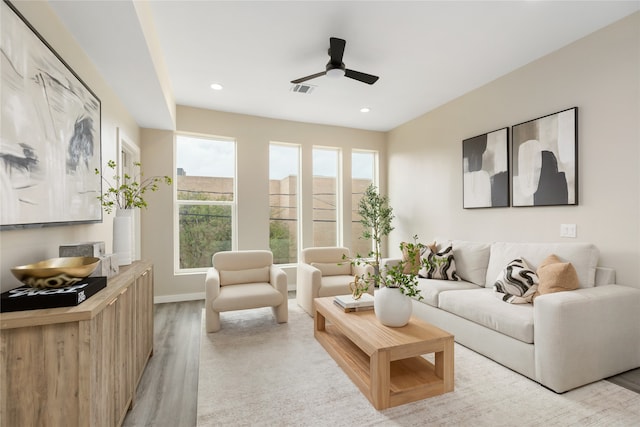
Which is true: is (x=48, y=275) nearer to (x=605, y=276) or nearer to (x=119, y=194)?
(x=119, y=194)

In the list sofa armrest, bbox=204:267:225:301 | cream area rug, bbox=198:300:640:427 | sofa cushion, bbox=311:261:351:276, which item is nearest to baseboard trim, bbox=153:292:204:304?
sofa armrest, bbox=204:267:225:301

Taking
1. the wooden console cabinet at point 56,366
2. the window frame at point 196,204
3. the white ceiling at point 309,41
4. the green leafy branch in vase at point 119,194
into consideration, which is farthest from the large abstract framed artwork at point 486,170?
the wooden console cabinet at point 56,366

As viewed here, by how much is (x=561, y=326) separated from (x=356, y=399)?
1473 mm

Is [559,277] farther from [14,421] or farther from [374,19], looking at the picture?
[14,421]

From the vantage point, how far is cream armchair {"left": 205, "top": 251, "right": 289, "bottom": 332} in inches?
121

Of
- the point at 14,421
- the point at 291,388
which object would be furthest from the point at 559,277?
the point at 14,421

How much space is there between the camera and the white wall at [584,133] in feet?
7.94

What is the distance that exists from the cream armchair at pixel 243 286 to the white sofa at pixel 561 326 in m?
1.79

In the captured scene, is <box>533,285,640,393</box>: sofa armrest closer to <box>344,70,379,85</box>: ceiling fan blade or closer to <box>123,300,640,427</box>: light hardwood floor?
<box>123,300,640,427</box>: light hardwood floor

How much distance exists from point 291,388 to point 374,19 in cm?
296

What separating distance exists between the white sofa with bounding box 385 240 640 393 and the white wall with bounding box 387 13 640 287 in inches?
11.1

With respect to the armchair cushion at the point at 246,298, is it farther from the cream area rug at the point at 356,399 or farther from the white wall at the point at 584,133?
the white wall at the point at 584,133

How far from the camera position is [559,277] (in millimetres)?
2396

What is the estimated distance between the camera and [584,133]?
8.87 ft
